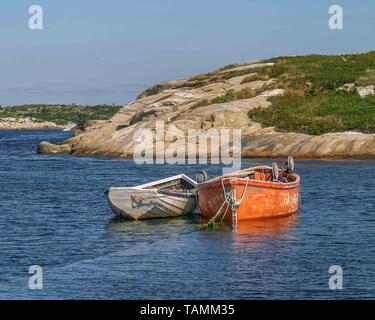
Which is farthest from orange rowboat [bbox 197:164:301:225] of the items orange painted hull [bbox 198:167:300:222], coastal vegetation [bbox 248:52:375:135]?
coastal vegetation [bbox 248:52:375:135]

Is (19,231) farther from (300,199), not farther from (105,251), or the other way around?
(300,199)

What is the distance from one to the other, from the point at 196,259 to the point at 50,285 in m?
5.53

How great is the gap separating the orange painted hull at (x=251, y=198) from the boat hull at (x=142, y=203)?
4.43ft

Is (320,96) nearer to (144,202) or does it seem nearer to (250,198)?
(144,202)

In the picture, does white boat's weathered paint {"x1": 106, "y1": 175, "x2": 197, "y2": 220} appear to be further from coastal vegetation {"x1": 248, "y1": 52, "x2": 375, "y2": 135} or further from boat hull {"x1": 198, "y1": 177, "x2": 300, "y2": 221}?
coastal vegetation {"x1": 248, "y1": 52, "x2": 375, "y2": 135}

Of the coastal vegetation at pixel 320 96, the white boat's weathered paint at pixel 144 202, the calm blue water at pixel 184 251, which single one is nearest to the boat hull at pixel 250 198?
the calm blue water at pixel 184 251

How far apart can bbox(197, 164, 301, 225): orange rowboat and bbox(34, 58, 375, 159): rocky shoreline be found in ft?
86.8

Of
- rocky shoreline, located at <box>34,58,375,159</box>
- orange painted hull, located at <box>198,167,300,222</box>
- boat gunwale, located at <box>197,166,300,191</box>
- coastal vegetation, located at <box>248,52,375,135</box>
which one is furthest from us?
coastal vegetation, located at <box>248,52,375,135</box>

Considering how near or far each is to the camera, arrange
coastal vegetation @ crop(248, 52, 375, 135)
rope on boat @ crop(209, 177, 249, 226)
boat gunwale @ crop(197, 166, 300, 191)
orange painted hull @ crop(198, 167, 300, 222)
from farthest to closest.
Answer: coastal vegetation @ crop(248, 52, 375, 135)
orange painted hull @ crop(198, 167, 300, 222)
rope on boat @ crop(209, 177, 249, 226)
boat gunwale @ crop(197, 166, 300, 191)

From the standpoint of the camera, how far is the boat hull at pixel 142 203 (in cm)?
3856

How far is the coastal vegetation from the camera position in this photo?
238 feet

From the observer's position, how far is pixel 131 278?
2616 cm

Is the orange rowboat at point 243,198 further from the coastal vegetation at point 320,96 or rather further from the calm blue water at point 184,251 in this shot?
the coastal vegetation at point 320,96
